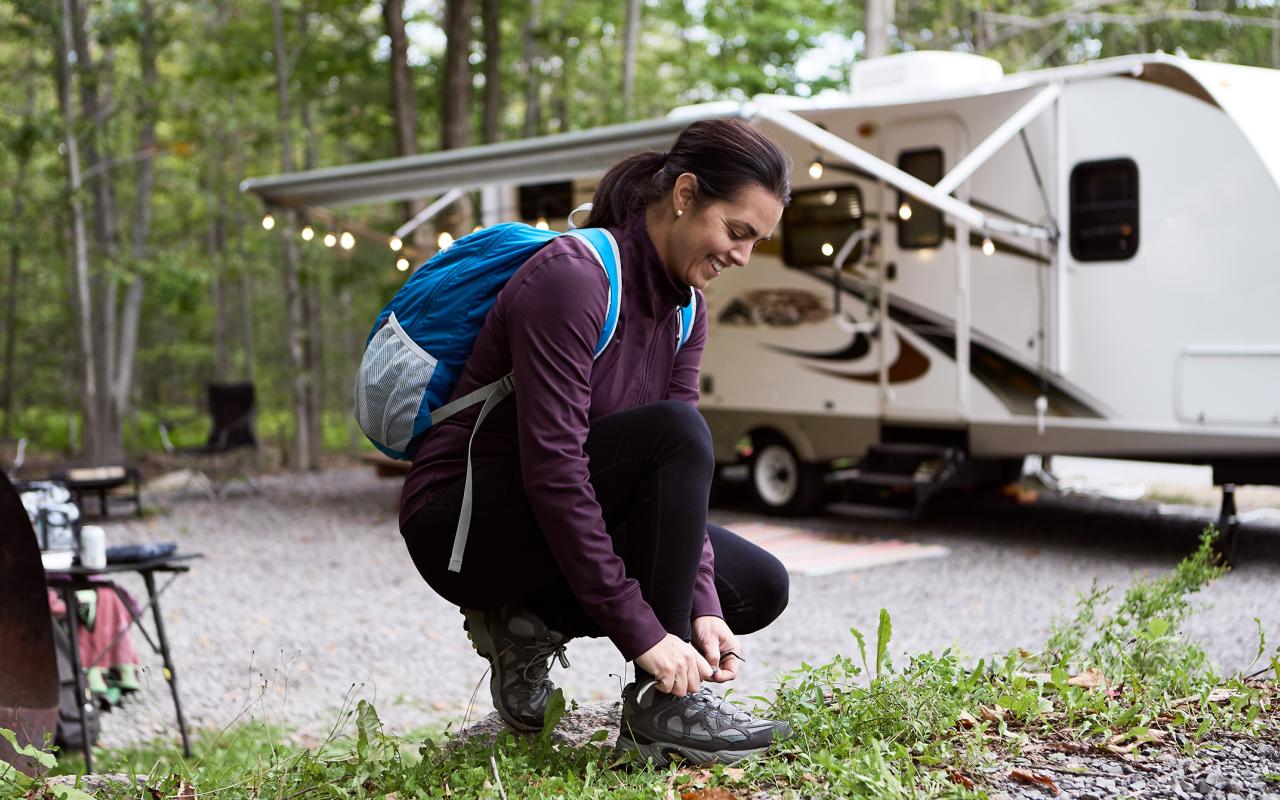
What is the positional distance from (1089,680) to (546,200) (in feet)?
26.9

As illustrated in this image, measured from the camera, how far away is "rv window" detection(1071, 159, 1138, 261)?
7840mm

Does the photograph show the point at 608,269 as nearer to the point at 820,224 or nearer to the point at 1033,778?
the point at 1033,778

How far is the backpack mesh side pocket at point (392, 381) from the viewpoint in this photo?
102 inches

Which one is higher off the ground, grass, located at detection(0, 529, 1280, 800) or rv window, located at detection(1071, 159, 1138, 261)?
rv window, located at detection(1071, 159, 1138, 261)

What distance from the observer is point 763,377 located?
9.97 metres

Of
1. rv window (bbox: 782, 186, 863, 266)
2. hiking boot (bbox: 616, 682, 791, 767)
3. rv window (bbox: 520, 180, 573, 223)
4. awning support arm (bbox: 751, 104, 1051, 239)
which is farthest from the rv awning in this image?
hiking boot (bbox: 616, 682, 791, 767)

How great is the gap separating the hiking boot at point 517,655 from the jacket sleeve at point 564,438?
1.39 feet

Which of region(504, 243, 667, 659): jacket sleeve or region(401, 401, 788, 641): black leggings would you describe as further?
region(401, 401, 788, 641): black leggings

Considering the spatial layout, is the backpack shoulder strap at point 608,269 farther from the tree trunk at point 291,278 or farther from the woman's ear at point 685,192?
the tree trunk at point 291,278

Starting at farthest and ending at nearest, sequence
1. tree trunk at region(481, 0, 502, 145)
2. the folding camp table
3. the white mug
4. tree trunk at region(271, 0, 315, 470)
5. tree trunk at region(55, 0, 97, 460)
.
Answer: tree trunk at region(481, 0, 502, 145) < tree trunk at region(271, 0, 315, 470) < tree trunk at region(55, 0, 97, 460) < the white mug < the folding camp table

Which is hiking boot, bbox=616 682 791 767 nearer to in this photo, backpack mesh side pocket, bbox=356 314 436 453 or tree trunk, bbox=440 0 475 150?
backpack mesh side pocket, bbox=356 314 436 453

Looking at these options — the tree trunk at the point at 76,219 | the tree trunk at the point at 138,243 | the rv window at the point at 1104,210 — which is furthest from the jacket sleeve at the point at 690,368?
the tree trunk at the point at 138,243

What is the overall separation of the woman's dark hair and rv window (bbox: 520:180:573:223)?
26.1 ft

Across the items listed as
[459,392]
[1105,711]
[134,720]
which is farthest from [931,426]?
[459,392]
